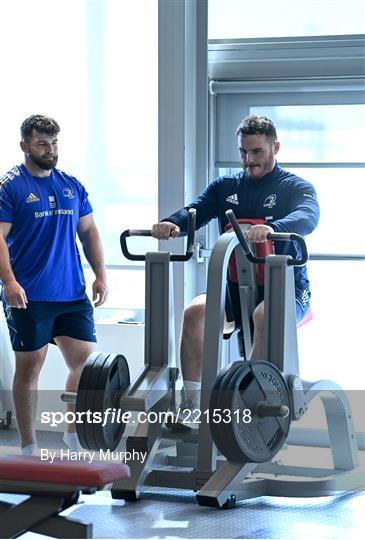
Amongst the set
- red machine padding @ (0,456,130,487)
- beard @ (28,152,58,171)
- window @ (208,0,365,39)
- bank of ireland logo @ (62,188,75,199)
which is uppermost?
window @ (208,0,365,39)

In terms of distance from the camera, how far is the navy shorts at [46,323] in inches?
186

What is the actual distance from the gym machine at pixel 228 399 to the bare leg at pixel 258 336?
123 millimetres

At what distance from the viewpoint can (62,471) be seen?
2.83 metres

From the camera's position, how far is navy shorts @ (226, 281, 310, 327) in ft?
14.7

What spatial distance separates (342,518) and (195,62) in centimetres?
281

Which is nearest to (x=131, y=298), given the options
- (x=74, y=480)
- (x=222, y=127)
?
(x=222, y=127)

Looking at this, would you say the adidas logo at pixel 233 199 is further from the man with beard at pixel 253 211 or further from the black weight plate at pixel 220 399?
the black weight plate at pixel 220 399

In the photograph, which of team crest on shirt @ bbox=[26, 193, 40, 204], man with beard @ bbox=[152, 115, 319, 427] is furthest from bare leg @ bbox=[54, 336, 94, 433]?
team crest on shirt @ bbox=[26, 193, 40, 204]

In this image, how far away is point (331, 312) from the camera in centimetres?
546

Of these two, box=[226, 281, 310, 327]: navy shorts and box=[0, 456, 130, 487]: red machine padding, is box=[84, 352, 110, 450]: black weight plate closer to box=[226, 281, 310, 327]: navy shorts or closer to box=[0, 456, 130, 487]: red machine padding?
box=[226, 281, 310, 327]: navy shorts

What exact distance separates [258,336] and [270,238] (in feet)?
1.63

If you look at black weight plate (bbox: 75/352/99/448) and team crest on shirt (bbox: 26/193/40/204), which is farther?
team crest on shirt (bbox: 26/193/40/204)

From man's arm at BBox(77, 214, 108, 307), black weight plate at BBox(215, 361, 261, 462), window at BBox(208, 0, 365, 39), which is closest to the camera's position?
black weight plate at BBox(215, 361, 261, 462)

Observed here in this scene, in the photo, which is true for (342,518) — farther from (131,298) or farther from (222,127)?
(222,127)
